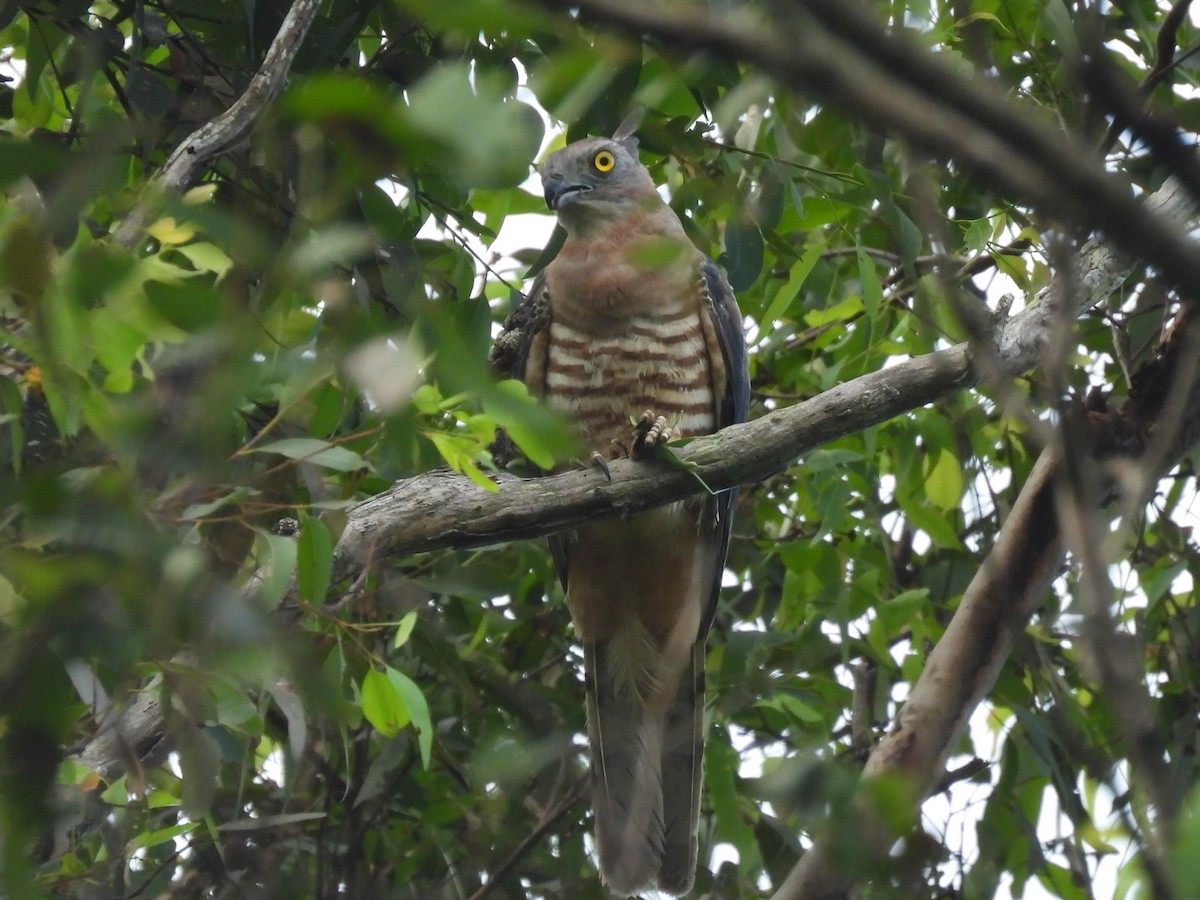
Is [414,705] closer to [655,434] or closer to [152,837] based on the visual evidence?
[152,837]

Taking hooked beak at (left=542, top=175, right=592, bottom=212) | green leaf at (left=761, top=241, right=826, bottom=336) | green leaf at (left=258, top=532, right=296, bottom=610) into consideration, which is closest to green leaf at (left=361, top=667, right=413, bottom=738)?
green leaf at (left=258, top=532, right=296, bottom=610)

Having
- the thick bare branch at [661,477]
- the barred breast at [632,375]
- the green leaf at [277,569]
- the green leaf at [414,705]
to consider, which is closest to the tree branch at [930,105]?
the green leaf at [277,569]

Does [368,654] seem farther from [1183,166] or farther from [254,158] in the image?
[1183,166]

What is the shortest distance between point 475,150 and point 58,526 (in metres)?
0.46

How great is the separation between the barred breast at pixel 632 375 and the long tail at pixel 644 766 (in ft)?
2.37

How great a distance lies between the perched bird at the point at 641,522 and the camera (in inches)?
149

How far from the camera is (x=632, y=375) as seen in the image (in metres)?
3.82

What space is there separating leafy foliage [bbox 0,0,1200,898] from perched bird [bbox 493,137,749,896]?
17cm

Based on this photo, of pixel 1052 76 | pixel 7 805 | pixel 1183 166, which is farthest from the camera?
pixel 1052 76

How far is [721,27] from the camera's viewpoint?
0.66 metres

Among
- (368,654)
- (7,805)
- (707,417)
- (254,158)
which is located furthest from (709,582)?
(7,805)

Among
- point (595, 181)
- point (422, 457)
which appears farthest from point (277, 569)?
point (595, 181)

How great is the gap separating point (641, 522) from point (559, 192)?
3.58 feet

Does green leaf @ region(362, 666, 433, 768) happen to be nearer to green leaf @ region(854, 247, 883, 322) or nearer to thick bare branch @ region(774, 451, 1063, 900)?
thick bare branch @ region(774, 451, 1063, 900)
